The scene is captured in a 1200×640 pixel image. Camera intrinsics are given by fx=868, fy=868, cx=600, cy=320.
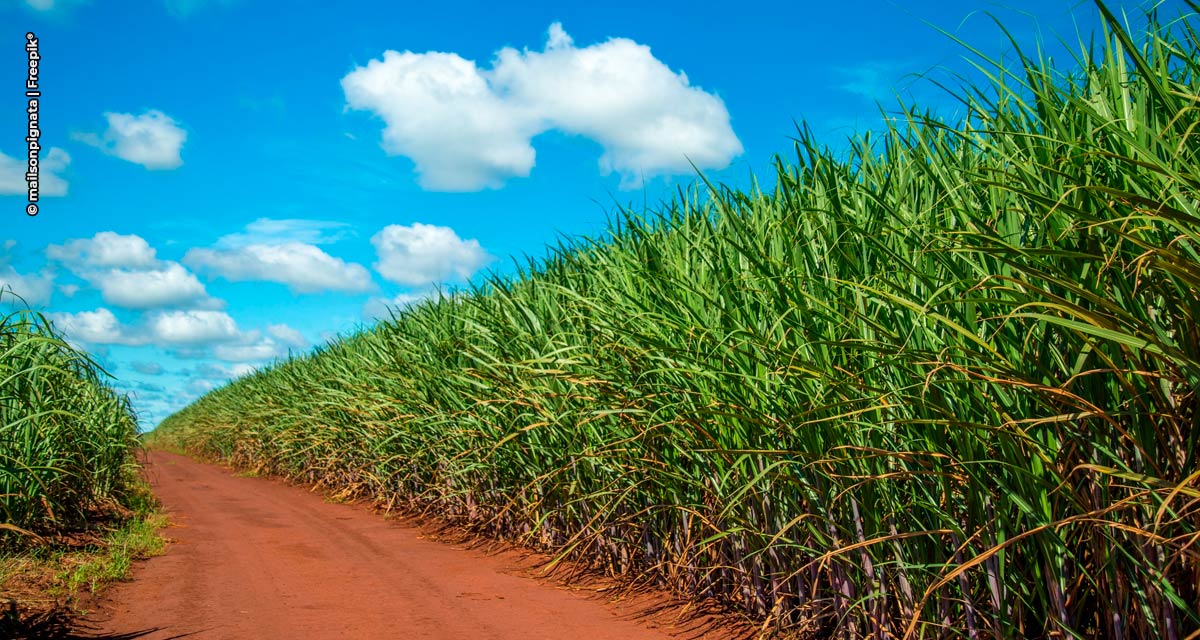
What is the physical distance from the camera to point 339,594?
4441 millimetres

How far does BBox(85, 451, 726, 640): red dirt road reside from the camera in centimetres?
374

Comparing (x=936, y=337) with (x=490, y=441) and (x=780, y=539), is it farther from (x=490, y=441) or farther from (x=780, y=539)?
(x=490, y=441)

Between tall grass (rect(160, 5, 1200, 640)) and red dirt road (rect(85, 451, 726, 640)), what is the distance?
1.56ft

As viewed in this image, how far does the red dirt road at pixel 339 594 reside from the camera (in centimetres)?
374

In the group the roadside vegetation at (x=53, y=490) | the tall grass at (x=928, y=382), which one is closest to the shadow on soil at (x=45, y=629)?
the roadside vegetation at (x=53, y=490)

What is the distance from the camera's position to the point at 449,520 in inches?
260

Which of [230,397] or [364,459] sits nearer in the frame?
[364,459]

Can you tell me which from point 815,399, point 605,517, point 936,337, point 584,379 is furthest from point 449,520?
point 936,337

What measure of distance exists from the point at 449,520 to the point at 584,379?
316cm

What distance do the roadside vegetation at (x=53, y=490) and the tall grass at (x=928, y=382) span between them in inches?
95.8

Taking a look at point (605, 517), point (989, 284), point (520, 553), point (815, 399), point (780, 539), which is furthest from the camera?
point (520, 553)

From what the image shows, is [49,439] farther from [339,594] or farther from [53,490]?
[339,594]

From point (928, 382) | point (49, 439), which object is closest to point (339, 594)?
point (49, 439)

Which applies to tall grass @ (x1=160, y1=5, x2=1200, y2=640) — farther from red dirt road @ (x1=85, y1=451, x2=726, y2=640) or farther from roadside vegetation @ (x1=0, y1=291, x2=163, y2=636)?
roadside vegetation @ (x1=0, y1=291, x2=163, y2=636)
